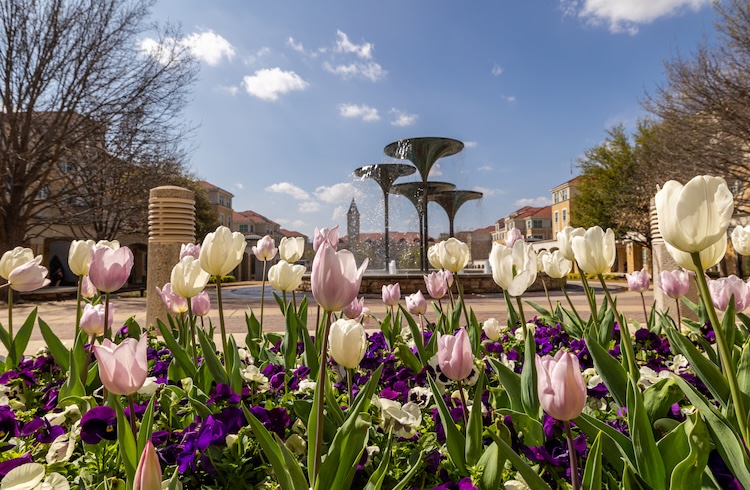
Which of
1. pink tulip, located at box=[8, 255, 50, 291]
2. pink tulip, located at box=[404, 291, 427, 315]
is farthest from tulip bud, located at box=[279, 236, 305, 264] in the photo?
pink tulip, located at box=[8, 255, 50, 291]

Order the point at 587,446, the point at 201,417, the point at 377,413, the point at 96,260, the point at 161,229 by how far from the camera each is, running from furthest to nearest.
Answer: the point at 161,229, the point at 96,260, the point at 377,413, the point at 201,417, the point at 587,446

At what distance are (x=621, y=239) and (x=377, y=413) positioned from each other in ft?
102

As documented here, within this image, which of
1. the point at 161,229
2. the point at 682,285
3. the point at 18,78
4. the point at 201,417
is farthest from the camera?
the point at 18,78

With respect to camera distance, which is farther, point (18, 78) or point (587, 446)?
point (18, 78)

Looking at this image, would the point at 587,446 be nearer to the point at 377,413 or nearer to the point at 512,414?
the point at 512,414

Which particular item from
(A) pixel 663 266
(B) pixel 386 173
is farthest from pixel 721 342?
(B) pixel 386 173

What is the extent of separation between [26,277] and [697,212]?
2.71 meters

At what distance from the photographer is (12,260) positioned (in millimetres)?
2430

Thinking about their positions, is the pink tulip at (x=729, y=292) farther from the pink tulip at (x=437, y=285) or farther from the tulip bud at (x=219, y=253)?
the tulip bud at (x=219, y=253)

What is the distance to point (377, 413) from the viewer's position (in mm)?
1612

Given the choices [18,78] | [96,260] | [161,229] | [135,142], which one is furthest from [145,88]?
[96,260]

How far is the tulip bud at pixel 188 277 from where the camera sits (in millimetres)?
1885

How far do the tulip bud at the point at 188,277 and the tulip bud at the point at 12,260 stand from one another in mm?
1155

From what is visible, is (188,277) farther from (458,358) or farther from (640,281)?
(640,281)
